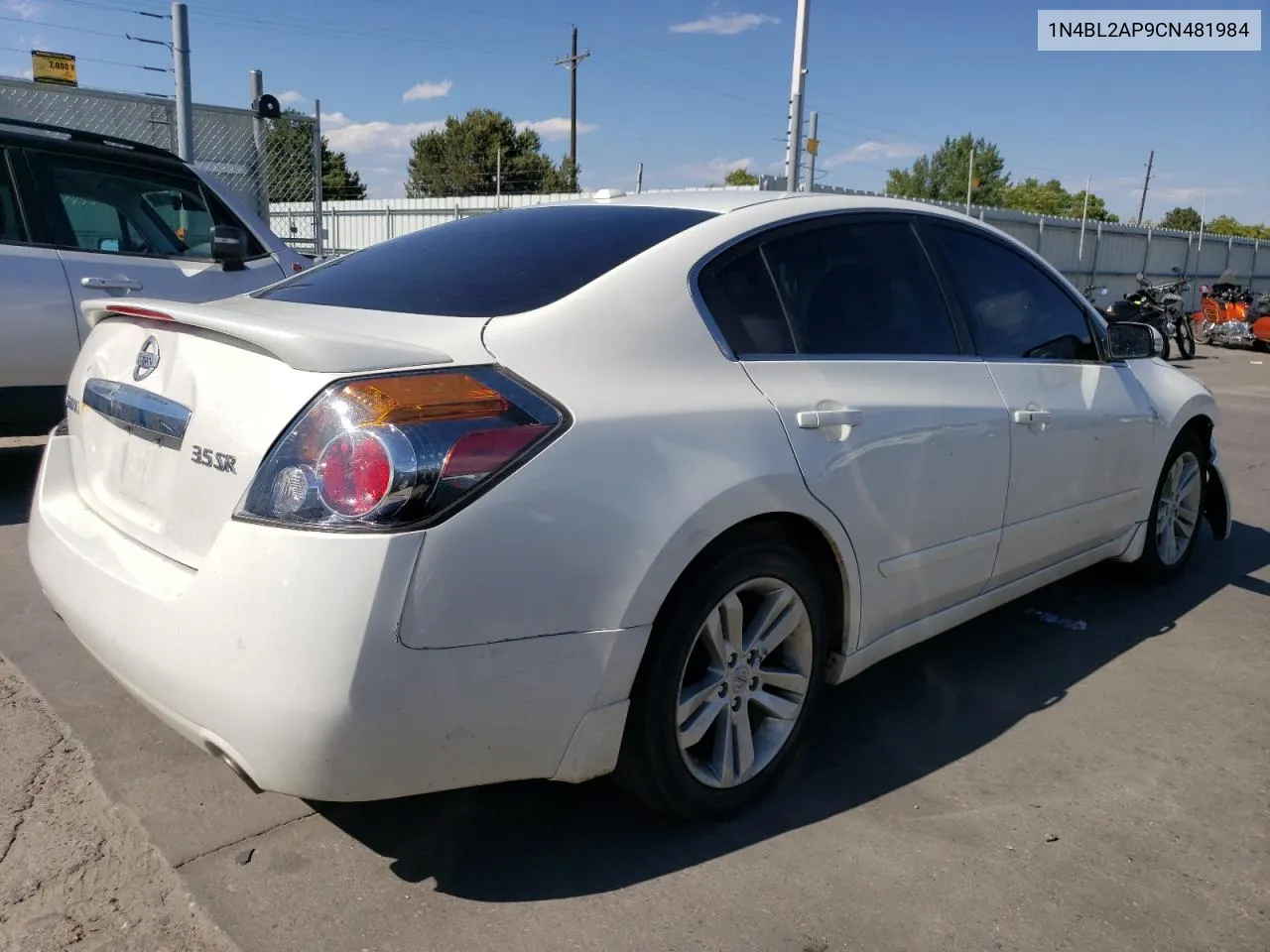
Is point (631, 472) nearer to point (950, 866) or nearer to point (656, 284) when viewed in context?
point (656, 284)

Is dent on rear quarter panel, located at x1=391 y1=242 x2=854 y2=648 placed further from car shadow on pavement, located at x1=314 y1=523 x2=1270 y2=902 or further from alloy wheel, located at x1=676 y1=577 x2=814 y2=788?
car shadow on pavement, located at x1=314 y1=523 x2=1270 y2=902

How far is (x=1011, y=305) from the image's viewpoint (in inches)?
147

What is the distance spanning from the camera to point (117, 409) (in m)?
2.57

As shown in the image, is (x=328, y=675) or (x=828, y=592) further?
(x=828, y=592)

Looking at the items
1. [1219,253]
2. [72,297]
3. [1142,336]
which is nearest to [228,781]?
[72,297]

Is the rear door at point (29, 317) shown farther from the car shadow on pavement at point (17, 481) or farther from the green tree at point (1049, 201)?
the green tree at point (1049, 201)

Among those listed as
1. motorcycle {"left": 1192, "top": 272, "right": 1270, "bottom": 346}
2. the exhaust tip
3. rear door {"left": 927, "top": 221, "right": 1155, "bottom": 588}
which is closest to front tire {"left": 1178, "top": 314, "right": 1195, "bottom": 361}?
motorcycle {"left": 1192, "top": 272, "right": 1270, "bottom": 346}

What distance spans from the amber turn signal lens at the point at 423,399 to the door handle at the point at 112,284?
396 cm

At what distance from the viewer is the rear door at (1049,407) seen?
3496mm

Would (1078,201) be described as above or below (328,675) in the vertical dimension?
above

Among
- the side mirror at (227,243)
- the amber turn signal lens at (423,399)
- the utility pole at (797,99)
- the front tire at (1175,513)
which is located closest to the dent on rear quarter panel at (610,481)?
the amber turn signal lens at (423,399)

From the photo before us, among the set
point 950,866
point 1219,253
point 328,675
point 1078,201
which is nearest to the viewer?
point 328,675

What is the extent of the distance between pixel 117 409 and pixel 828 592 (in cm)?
191

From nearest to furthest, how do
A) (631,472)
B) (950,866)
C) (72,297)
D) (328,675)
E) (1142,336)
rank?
(328,675) → (631,472) → (950,866) → (1142,336) → (72,297)
